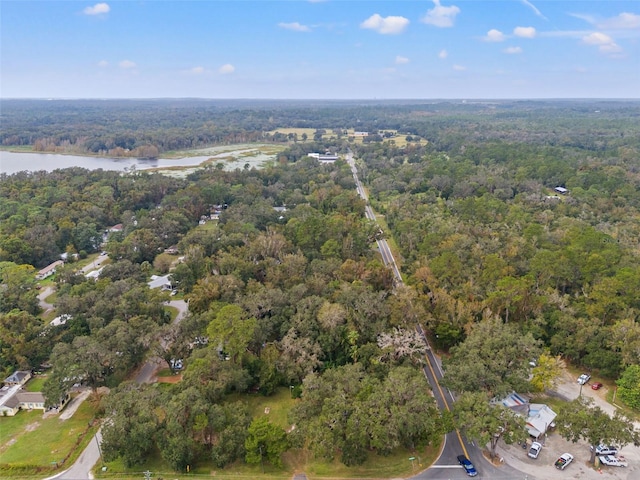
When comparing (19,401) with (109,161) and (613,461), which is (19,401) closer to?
(613,461)

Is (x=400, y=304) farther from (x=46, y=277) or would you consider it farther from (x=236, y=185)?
(x=236, y=185)

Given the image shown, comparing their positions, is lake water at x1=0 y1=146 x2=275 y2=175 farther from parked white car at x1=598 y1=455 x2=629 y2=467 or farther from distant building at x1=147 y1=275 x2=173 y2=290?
parked white car at x1=598 y1=455 x2=629 y2=467

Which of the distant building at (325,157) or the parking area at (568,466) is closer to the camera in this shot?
the parking area at (568,466)

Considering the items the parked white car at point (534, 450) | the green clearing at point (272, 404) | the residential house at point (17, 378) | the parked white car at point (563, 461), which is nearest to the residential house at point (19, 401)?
the residential house at point (17, 378)

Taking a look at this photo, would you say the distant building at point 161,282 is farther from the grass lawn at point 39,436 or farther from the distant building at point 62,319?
the grass lawn at point 39,436

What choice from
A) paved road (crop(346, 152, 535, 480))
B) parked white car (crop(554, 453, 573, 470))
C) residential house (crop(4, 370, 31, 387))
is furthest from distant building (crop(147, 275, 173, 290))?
parked white car (crop(554, 453, 573, 470))
